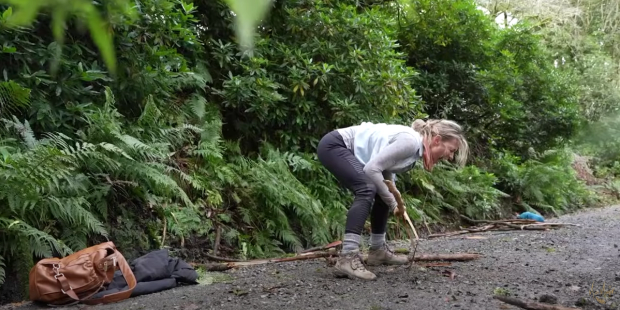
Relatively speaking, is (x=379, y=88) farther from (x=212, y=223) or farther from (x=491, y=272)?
(x=491, y=272)

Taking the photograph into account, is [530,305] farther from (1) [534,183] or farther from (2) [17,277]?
(1) [534,183]

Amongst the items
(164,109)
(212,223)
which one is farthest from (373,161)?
(164,109)

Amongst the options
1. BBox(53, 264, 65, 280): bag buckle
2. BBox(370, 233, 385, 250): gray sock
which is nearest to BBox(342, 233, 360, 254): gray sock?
BBox(370, 233, 385, 250): gray sock

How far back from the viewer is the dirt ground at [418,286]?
4031mm

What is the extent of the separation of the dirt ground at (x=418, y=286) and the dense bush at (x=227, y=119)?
1.12 meters

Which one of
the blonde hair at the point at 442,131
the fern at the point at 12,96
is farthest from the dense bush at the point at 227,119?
the blonde hair at the point at 442,131

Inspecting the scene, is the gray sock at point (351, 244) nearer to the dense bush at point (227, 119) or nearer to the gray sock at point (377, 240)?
the gray sock at point (377, 240)

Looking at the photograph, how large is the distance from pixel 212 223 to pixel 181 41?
2.54 m

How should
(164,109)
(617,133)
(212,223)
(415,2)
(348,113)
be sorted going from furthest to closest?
(617,133) < (415,2) < (348,113) < (164,109) < (212,223)

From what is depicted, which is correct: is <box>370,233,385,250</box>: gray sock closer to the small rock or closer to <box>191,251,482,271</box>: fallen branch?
<box>191,251,482,271</box>: fallen branch

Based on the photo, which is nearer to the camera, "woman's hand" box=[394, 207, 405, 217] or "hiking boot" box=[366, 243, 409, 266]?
"woman's hand" box=[394, 207, 405, 217]

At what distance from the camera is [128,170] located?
5883mm

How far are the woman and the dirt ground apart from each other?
0.34m

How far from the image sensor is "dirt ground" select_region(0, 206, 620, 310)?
159 inches
